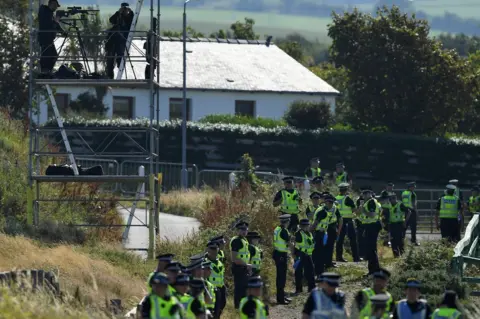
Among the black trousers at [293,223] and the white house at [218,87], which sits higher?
A: the white house at [218,87]

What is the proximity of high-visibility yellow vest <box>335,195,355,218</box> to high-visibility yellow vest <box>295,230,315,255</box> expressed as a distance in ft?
12.3

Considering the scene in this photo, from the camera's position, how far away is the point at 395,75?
167 ft

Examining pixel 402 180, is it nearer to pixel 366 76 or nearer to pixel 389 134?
pixel 389 134

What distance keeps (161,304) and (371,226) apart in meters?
13.0

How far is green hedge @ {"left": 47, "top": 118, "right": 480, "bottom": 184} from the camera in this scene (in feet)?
156

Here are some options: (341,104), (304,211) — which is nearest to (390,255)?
(304,211)

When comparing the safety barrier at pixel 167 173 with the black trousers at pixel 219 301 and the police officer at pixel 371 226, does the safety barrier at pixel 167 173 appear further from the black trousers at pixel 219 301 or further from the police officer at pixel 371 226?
the black trousers at pixel 219 301

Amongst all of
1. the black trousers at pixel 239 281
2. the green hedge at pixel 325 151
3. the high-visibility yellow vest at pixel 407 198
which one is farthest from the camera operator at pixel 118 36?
the green hedge at pixel 325 151

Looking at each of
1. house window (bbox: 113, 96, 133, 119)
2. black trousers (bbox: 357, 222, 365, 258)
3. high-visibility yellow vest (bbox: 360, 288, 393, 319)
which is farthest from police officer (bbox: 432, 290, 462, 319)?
house window (bbox: 113, 96, 133, 119)

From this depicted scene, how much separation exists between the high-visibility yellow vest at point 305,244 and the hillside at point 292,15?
226ft

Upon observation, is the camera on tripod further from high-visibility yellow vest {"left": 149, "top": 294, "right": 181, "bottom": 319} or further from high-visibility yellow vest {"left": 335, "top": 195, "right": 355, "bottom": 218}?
high-visibility yellow vest {"left": 149, "top": 294, "right": 181, "bottom": 319}

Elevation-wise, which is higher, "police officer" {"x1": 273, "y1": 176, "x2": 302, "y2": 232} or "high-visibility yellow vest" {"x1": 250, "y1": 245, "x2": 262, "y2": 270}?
"police officer" {"x1": 273, "y1": 176, "x2": 302, "y2": 232}

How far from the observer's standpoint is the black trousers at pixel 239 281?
22469 mm

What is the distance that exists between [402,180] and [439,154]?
1704 mm
